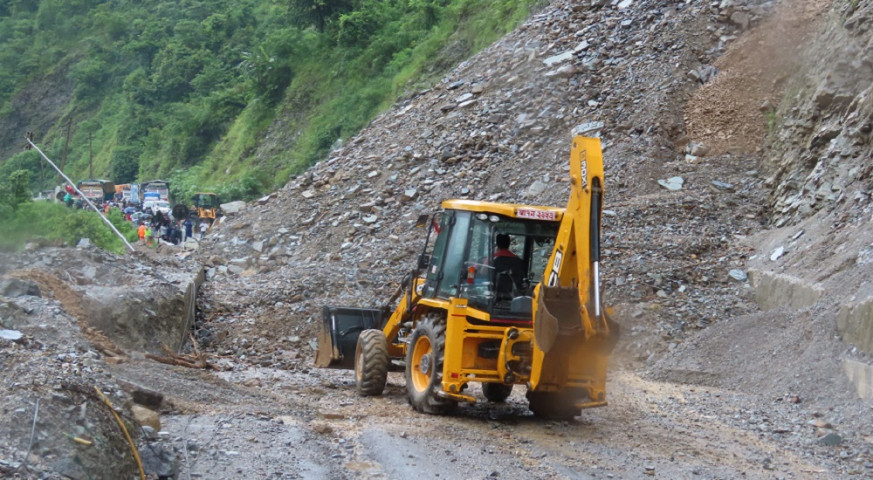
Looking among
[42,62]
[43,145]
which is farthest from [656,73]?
[42,62]

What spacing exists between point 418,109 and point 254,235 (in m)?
5.38

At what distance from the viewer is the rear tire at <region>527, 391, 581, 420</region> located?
9062mm

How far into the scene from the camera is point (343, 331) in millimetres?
11797

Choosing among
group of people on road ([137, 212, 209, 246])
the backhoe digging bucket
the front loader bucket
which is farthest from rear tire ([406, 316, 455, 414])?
group of people on road ([137, 212, 209, 246])

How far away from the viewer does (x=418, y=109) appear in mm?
24328

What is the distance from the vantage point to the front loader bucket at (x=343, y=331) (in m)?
11.7

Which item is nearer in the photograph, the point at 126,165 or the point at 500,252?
the point at 500,252

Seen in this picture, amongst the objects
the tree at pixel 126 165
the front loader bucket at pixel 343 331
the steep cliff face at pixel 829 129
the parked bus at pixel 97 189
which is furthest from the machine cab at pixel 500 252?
the tree at pixel 126 165

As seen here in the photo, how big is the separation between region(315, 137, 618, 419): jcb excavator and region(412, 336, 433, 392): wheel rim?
0.03 feet

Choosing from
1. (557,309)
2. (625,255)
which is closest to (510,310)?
(557,309)

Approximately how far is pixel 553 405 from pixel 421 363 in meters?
1.35

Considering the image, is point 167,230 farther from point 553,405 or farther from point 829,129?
point 553,405

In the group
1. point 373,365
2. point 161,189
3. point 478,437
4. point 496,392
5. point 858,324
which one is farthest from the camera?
point 161,189

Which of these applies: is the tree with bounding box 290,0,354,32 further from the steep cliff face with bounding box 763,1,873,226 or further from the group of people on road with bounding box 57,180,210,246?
the steep cliff face with bounding box 763,1,873,226
